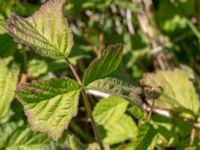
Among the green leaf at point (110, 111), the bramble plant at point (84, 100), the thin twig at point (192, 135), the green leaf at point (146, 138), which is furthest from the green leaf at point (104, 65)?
the thin twig at point (192, 135)

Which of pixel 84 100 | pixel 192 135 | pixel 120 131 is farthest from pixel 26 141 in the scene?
pixel 192 135

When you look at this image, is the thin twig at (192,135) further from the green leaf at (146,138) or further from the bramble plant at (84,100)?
the green leaf at (146,138)

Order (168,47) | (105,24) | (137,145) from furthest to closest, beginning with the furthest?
(105,24)
(168,47)
(137,145)

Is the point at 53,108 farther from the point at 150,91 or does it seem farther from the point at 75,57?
the point at 75,57

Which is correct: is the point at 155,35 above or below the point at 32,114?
below

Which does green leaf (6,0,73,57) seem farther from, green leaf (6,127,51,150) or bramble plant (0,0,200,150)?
green leaf (6,127,51,150)

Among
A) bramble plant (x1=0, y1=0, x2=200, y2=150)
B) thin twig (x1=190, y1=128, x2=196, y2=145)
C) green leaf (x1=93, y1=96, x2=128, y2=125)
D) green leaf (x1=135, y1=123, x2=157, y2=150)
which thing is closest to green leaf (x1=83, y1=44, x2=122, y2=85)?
bramble plant (x1=0, y1=0, x2=200, y2=150)

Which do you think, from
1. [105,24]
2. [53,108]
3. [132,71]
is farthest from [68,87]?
[105,24]

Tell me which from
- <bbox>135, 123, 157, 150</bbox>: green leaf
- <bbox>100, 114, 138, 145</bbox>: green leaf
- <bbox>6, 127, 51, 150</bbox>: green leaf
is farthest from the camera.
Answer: <bbox>100, 114, 138, 145</bbox>: green leaf
